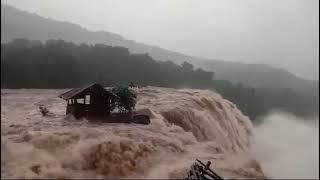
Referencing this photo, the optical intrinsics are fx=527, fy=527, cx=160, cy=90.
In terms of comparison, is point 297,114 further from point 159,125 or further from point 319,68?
point 159,125

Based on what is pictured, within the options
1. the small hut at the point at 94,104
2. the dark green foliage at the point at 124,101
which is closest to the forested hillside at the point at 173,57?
the dark green foliage at the point at 124,101

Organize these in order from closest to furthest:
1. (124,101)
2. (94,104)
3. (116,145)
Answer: (116,145) → (94,104) → (124,101)

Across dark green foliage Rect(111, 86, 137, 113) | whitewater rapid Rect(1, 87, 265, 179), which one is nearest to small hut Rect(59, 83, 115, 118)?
whitewater rapid Rect(1, 87, 265, 179)

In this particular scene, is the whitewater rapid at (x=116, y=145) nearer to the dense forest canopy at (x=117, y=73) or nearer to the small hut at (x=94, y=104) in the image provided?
the small hut at (x=94, y=104)

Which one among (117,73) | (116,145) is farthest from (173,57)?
(116,145)

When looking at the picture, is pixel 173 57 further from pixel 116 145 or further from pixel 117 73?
pixel 116 145
